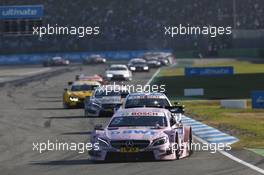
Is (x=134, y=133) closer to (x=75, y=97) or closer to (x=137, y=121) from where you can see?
(x=137, y=121)

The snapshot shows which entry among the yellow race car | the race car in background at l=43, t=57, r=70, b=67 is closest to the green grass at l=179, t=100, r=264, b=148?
the yellow race car

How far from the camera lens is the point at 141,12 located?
92.2 meters

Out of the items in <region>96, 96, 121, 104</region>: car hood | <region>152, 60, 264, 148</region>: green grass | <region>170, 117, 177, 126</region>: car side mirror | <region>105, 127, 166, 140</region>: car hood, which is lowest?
<region>152, 60, 264, 148</region>: green grass

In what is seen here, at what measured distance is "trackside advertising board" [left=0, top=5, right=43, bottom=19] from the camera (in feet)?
146

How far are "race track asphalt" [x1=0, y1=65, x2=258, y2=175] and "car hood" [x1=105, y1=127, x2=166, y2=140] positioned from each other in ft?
1.53

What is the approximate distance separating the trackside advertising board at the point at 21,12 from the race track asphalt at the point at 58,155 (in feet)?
21.8

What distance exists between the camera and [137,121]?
17.2 metres

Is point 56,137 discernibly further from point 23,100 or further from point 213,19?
point 213,19

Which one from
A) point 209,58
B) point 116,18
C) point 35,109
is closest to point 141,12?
point 116,18

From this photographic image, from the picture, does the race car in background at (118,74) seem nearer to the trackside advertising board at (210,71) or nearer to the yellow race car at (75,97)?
the trackside advertising board at (210,71)

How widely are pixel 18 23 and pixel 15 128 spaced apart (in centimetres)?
1997

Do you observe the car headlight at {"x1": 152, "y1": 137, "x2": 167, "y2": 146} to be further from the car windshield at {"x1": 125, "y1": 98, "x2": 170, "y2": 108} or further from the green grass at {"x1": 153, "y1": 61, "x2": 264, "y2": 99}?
the green grass at {"x1": 153, "y1": 61, "x2": 264, "y2": 99}

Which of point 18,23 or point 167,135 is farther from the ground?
point 18,23

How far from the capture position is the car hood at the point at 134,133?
16.1 meters
